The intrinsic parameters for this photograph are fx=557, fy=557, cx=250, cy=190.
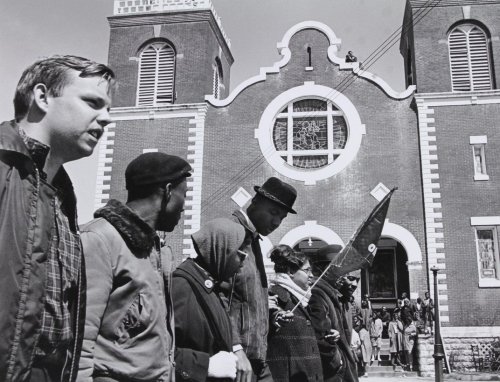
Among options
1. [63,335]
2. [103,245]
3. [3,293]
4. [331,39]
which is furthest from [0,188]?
[331,39]

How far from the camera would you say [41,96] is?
1865 millimetres

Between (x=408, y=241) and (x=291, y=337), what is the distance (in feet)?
46.8

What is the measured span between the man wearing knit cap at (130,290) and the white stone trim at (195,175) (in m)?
16.6

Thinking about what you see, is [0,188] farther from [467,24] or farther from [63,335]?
[467,24]

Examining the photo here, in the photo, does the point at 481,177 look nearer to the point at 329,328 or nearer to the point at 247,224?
the point at 329,328

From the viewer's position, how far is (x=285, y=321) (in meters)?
4.84

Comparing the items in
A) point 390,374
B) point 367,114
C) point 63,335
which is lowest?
point 390,374

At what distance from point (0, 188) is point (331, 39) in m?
21.1

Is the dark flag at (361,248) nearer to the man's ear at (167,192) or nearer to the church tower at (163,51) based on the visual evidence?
the man's ear at (167,192)

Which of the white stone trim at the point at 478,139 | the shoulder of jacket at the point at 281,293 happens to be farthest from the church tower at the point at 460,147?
the shoulder of jacket at the point at 281,293

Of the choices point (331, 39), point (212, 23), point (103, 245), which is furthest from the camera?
point (212, 23)

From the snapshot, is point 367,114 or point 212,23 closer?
point 367,114

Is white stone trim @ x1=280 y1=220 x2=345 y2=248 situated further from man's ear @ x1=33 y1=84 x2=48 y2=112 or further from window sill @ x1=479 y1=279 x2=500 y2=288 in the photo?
man's ear @ x1=33 y1=84 x2=48 y2=112

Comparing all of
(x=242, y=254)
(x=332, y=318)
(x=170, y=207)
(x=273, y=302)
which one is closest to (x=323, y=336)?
(x=332, y=318)
